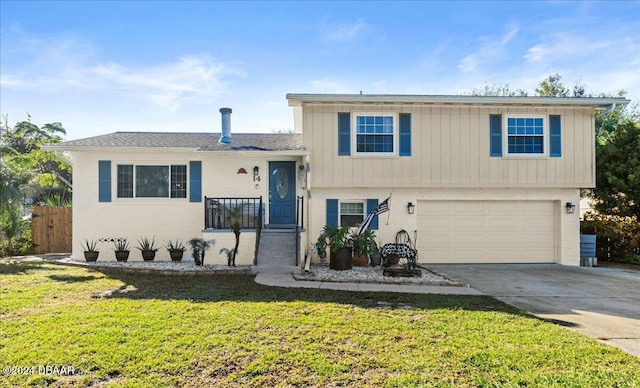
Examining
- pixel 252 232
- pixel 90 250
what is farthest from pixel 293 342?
pixel 90 250

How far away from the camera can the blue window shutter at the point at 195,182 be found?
11375mm

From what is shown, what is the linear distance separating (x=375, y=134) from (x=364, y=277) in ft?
14.1

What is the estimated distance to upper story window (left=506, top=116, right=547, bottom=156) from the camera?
11336mm

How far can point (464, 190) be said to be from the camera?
451 inches

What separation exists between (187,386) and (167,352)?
0.84 meters

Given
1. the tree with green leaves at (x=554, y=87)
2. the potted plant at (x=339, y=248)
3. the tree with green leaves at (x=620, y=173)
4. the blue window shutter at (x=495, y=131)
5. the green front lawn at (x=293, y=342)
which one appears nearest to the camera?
the green front lawn at (x=293, y=342)

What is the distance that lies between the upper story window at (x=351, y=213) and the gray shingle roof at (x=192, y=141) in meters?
2.16

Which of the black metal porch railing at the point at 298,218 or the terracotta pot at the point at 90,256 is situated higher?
the black metal porch railing at the point at 298,218

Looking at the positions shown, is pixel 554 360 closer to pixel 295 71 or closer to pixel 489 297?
pixel 489 297

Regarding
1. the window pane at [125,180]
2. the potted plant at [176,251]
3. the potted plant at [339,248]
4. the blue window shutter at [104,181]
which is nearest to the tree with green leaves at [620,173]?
the potted plant at [339,248]

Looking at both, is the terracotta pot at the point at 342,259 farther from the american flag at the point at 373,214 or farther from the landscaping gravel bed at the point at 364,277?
the american flag at the point at 373,214

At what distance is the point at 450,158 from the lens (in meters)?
11.3

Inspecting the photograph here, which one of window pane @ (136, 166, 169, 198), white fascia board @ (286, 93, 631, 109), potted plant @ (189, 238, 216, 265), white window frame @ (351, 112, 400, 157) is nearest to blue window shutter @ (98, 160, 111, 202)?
window pane @ (136, 166, 169, 198)

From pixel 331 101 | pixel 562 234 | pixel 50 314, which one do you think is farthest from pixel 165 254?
pixel 562 234
